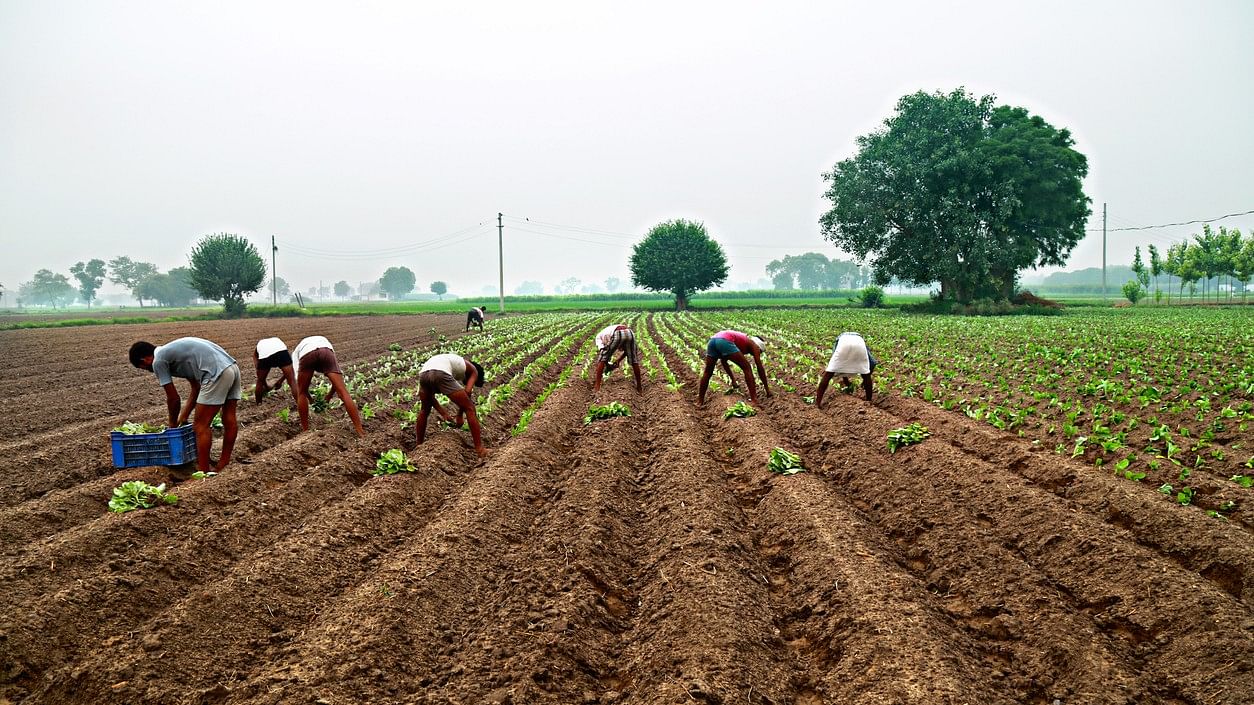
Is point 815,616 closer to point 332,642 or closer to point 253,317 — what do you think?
point 332,642

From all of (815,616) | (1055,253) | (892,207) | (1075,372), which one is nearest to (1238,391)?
(1075,372)

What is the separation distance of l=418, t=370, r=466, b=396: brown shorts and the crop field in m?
0.97


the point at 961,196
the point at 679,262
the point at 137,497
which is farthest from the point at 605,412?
the point at 679,262

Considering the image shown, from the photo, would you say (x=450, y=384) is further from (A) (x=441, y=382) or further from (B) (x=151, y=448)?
(B) (x=151, y=448)

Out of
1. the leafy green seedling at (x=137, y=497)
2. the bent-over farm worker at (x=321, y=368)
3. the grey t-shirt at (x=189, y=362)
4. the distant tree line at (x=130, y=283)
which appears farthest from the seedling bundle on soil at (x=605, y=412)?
the distant tree line at (x=130, y=283)

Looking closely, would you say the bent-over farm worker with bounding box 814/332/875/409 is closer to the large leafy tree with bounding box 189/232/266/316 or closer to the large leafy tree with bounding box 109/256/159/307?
the large leafy tree with bounding box 189/232/266/316

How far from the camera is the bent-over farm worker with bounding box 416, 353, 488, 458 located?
9.15 metres

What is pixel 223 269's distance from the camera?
2638 inches

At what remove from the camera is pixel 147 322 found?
165ft

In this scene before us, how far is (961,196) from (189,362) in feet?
157

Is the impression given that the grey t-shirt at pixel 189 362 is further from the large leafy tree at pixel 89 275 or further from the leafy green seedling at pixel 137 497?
the large leafy tree at pixel 89 275

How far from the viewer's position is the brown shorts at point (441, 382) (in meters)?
9.10

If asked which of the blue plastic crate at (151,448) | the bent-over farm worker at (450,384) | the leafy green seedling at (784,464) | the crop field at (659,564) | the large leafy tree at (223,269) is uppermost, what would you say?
the large leafy tree at (223,269)

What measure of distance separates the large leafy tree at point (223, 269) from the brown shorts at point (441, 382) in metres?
65.7
